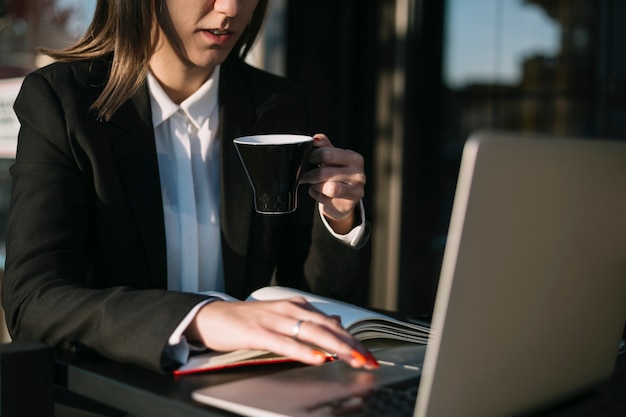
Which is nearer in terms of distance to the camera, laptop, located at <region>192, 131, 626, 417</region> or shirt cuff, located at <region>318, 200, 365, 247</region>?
laptop, located at <region>192, 131, 626, 417</region>

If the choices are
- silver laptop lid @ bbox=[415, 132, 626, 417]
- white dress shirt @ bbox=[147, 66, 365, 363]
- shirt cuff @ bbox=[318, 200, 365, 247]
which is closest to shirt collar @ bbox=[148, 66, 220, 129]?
white dress shirt @ bbox=[147, 66, 365, 363]

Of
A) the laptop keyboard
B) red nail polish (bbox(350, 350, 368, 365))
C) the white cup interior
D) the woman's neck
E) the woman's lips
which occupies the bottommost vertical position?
the laptop keyboard

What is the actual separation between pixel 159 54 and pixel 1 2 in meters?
1.66

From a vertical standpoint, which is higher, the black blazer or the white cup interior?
the white cup interior

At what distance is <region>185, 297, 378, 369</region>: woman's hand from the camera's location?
2.97 ft

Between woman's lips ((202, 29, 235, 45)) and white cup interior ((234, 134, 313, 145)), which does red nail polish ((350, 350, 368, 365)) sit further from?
woman's lips ((202, 29, 235, 45))

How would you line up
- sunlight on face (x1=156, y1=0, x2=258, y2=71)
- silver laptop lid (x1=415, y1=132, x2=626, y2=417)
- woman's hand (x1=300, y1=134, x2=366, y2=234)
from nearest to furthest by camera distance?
1. silver laptop lid (x1=415, y1=132, x2=626, y2=417)
2. woman's hand (x1=300, y1=134, x2=366, y2=234)
3. sunlight on face (x1=156, y1=0, x2=258, y2=71)

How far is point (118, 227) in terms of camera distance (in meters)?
1.52

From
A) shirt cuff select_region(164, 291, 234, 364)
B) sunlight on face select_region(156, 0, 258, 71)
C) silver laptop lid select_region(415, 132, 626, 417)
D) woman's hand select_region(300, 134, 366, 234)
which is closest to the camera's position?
silver laptop lid select_region(415, 132, 626, 417)

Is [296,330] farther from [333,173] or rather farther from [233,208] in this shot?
[233,208]

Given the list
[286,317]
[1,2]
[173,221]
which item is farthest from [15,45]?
[286,317]

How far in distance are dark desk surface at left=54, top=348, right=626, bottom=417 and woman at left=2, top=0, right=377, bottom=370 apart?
4cm

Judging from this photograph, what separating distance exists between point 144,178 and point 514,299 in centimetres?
93

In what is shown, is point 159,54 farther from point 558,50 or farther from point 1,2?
point 558,50
